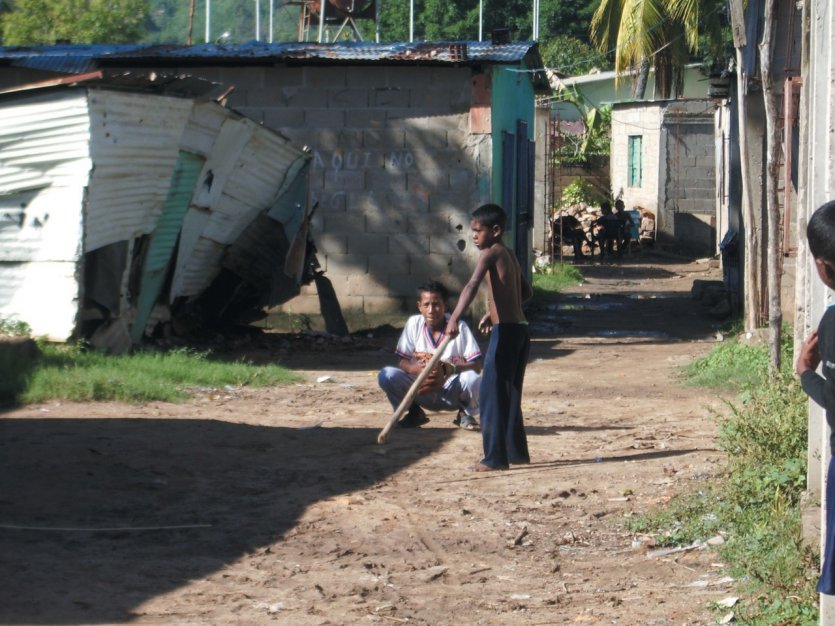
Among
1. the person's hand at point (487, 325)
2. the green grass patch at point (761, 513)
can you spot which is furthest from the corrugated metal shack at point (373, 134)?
the green grass patch at point (761, 513)

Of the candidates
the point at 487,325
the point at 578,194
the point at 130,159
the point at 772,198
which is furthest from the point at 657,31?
the point at 487,325

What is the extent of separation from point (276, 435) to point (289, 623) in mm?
3561

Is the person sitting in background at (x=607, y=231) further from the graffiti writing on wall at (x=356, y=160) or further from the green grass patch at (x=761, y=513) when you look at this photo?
the green grass patch at (x=761, y=513)

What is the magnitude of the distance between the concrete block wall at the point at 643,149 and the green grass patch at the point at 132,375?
63.4 ft

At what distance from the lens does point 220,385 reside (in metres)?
9.73

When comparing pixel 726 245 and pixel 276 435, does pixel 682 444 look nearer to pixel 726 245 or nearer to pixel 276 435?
pixel 276 435

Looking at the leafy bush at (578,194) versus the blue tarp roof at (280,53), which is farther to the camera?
the leafy bush at (578,194)

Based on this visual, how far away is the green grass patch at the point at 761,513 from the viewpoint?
432 centimetres

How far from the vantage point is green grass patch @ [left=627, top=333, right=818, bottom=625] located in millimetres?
4316

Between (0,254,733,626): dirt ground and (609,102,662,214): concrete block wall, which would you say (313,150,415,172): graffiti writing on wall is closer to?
(0,254,733,626): dirt ground

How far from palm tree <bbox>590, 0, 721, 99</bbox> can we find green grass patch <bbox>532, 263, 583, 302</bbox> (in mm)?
4988

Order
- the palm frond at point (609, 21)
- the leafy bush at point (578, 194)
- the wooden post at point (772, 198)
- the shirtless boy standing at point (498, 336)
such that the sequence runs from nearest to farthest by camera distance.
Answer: the shirtless boy standing at point (498, 336)
the wooden post at point (772, 198)
the palm frond at point (609, 21)
the leafy bush at point (578, 194)

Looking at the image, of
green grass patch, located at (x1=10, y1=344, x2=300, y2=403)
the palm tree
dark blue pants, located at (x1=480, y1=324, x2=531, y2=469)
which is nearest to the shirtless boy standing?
dark blue pants, located at (x1=480, y1=324, x2=531, y2=469)

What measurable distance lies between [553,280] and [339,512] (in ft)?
45.6
